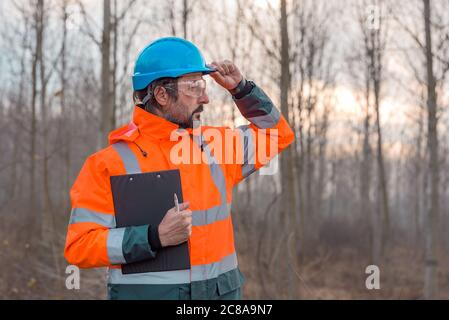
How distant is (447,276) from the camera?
1312cm

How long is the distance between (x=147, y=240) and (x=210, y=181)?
0.39m

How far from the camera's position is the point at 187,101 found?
7.95 feet

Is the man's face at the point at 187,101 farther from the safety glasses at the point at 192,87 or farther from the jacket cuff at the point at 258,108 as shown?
the jacket cuff at the point at 258,108

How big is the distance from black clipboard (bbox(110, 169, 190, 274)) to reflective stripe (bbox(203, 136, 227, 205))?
0.19 m

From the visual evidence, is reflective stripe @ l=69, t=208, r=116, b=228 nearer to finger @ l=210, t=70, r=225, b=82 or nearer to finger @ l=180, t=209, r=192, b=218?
finger @ l=180, t=209, r=192, b=218

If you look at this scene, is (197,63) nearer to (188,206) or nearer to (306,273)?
(188,206)

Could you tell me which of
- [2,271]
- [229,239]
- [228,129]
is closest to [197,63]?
[228,129]

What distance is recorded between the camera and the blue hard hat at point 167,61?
239 cm

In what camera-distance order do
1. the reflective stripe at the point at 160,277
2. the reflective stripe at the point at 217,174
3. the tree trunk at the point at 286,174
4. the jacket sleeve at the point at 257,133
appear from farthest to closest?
the tree trunk at the point at 286,174 < the jacket sleeve at the point at 257,133 < the reflective stripe at the point at 217,174 < the reflective stripe at the point at 160,277

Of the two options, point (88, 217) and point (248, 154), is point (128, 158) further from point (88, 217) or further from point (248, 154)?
point (248, 154)

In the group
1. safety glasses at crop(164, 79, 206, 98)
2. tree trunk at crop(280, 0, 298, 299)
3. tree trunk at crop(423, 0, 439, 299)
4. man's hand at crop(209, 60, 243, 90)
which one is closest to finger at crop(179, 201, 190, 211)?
safety glasses at crop(164, 79, 206, 98)

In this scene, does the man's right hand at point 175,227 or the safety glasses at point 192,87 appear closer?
the man's right hand at point 175,227

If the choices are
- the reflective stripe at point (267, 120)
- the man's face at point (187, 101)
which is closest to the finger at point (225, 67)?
the man's face at point (187, 101)

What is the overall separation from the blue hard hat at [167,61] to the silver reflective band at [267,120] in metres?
0.34
